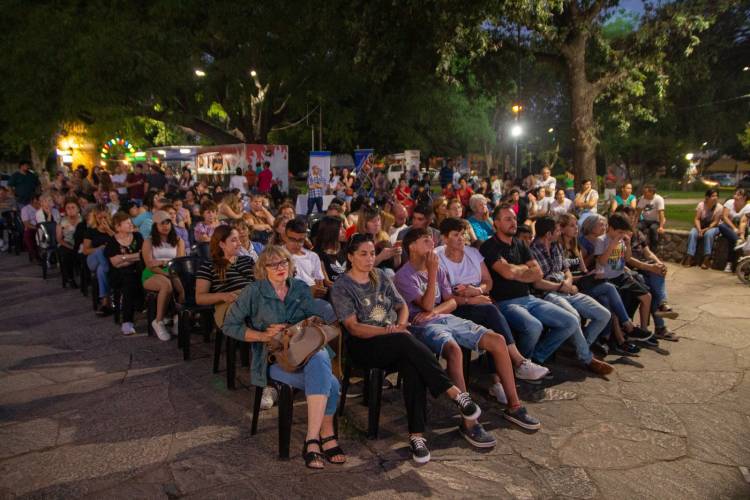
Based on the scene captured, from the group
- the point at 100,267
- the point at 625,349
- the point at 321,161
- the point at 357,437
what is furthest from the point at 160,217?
the point at 321,161

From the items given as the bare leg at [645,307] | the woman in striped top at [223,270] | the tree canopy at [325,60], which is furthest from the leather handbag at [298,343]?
the tree canopy at [325,60]

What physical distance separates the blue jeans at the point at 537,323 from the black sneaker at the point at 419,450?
1694 millimetres

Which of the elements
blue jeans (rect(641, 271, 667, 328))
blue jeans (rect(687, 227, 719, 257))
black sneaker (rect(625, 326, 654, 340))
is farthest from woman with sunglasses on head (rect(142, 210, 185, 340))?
blue jeans (rect(687, 227, 719, 257))

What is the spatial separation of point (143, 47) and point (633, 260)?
1586 cm

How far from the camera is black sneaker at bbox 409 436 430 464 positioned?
364 centimetres

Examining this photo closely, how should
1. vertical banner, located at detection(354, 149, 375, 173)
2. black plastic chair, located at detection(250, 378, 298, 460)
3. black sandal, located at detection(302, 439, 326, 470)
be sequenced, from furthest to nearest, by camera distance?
vertical banner, located at detection(354, 149, 375, 173) < black plastic chair, located at detection(250, 378, 298, 460) < black sandal, located at detection(302, 439, 326, 470)

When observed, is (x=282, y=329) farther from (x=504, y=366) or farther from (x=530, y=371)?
(x=530, y=371)

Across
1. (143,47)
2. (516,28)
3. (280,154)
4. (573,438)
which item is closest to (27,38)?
(143,47)

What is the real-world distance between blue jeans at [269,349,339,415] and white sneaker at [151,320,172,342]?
289 centimetres

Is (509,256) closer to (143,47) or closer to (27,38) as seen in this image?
(143,47)

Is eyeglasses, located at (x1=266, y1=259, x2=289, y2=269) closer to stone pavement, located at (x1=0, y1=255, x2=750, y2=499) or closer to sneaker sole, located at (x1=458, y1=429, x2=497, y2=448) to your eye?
stone pavement, located at (x1=0, y1=255, x2=750, y2=499)

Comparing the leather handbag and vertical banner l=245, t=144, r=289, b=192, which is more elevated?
vertical banner l=245, t=144, r=289, b=192

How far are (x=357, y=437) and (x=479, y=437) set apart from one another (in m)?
0.88

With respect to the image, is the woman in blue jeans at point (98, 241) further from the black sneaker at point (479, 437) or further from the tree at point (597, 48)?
the tree at point (597, 48)
